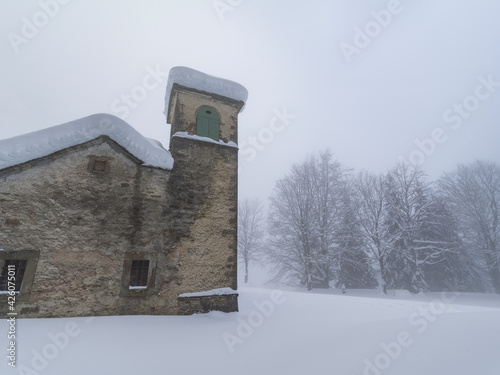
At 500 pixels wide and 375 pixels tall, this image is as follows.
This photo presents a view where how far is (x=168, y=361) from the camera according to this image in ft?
12.1

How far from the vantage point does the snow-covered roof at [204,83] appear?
841 centimetres

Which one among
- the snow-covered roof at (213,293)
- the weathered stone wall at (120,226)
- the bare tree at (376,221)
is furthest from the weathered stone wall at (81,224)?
the bare tree at (376,221)

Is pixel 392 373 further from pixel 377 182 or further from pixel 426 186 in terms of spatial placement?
pixel 426 186

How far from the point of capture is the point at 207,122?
8.66 meters

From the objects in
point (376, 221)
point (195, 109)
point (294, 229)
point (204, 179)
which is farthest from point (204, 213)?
point (376, 221)

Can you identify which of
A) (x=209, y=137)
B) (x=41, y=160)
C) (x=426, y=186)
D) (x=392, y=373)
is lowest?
(x=392, y=373)

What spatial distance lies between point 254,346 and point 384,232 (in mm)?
16426

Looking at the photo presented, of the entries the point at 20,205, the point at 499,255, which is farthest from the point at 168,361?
the point at 499,255

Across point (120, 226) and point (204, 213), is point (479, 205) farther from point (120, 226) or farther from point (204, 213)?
point (120, 226)

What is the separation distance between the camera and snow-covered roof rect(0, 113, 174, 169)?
19.2ft

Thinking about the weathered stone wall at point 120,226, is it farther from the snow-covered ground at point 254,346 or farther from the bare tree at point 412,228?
the bare tree at point 412,228

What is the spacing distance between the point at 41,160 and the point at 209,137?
4839mm

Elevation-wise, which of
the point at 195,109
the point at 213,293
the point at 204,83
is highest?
the point at 204,83

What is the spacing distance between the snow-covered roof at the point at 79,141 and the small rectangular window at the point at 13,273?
7.74 ft
